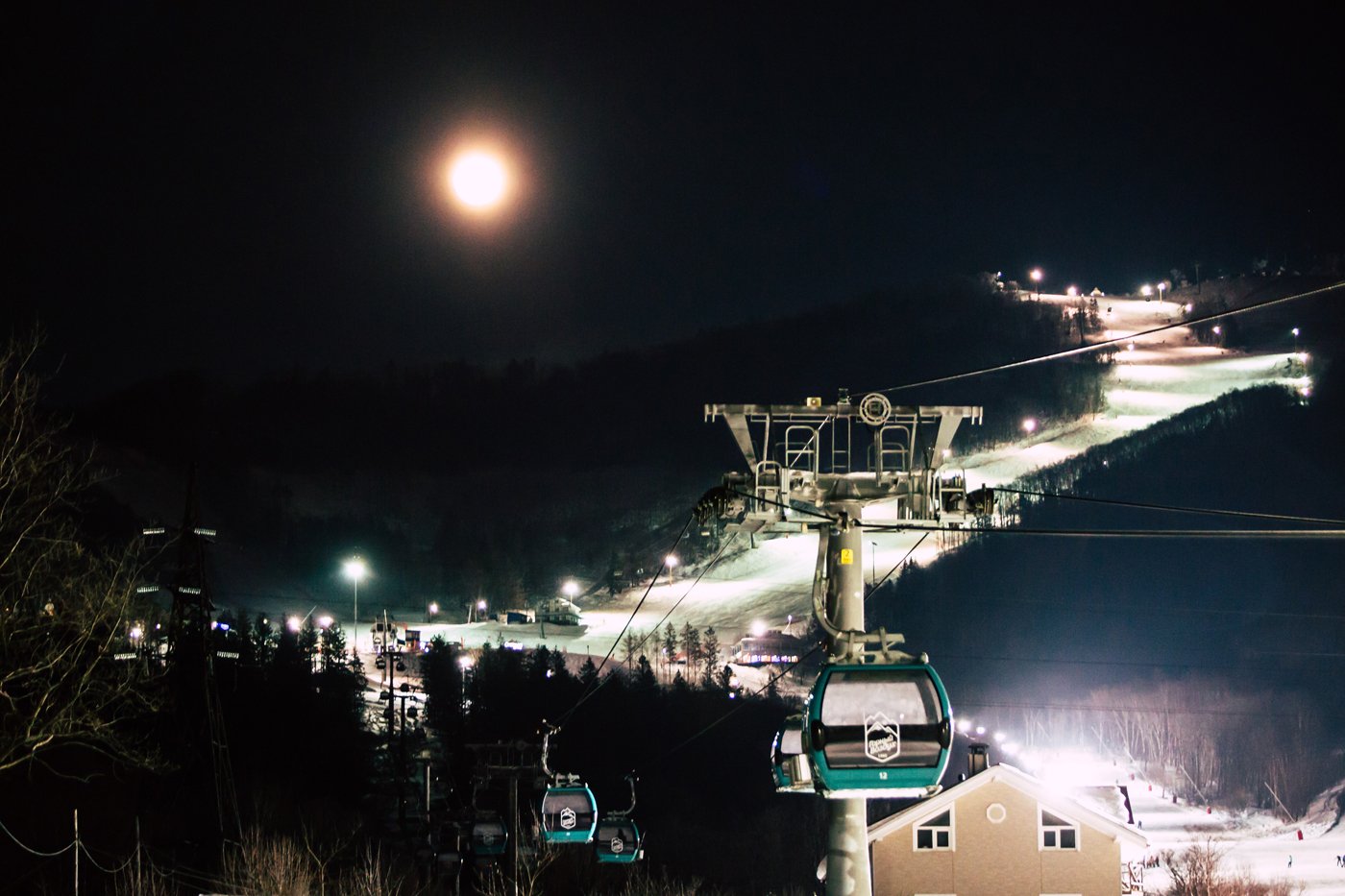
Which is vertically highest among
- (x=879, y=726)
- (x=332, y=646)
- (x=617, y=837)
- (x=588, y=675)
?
(x=879, y=726)

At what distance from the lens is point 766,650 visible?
102000 mm

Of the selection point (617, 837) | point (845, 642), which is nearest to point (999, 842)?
point (617, 837)

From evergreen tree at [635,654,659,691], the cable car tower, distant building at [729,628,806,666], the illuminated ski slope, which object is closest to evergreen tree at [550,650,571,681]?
evergreen tree at [635,654,659,691]

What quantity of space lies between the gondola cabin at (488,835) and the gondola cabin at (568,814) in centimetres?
745

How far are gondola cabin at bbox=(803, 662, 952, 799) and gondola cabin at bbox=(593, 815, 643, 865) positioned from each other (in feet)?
68.8

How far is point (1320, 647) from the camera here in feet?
337

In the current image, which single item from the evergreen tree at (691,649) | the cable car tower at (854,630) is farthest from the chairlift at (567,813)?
the evergreen tree at (691,649)

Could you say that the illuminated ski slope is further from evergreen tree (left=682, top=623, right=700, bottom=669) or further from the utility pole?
the utility pole

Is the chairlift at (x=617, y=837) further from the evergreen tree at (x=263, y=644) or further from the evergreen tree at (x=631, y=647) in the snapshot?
the evergreen tree at (x=631, y=647)

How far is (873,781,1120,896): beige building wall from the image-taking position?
119ft

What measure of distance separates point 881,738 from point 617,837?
2151cm

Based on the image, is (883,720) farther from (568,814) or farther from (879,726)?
(568,814)

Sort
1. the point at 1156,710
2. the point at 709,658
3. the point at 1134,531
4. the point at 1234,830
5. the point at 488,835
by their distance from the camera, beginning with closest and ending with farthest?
the point at 1134,531 < the point at 488,835 < the point at 1234,830 < the point at 709,658 < the point at 1156,710

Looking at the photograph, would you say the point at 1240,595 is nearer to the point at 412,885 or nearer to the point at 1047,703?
the point at 1047,703
